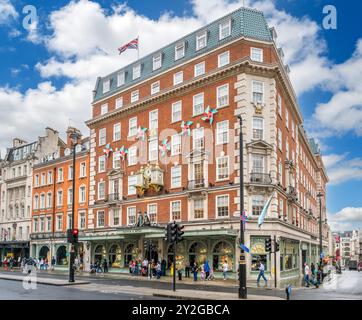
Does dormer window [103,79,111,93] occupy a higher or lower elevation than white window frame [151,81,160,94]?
higher

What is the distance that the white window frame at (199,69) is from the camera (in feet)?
139

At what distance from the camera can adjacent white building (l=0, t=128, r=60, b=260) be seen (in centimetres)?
6688

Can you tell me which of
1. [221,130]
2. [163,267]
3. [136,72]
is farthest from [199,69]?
[163,267]

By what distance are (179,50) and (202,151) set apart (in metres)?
11.3

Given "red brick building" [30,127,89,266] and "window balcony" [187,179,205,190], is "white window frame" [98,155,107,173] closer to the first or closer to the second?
"red brick building" [30,127,89,266]

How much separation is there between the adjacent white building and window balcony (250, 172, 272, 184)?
39.1 metres

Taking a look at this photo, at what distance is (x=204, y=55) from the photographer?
42.1 metres

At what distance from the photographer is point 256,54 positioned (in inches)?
1563

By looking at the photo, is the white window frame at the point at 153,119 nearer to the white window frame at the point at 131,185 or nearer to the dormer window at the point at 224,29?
the white window frame at the point at 131,185

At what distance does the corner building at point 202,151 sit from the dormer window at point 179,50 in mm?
129

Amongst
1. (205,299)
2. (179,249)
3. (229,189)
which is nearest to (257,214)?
(229,189)

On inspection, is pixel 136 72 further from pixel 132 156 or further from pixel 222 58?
pixel 222 58

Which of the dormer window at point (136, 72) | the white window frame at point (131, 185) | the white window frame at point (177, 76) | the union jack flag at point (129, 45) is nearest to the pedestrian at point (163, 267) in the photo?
the white window frame at point (131, 185)

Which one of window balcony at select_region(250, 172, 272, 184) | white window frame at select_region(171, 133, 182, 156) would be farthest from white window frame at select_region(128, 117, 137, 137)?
window balcony at select_region(250, 172, 272, 184)
